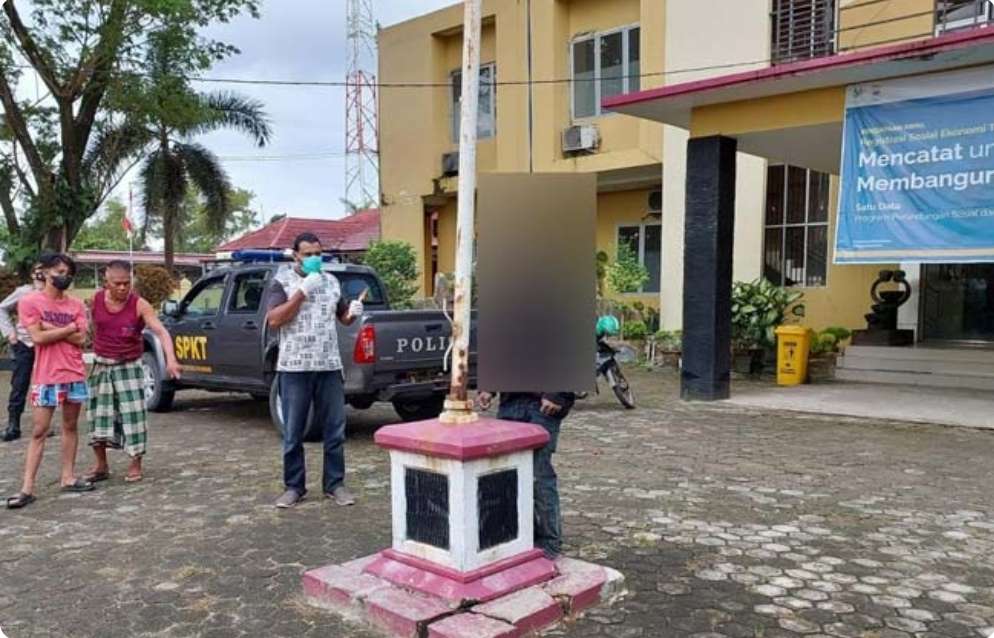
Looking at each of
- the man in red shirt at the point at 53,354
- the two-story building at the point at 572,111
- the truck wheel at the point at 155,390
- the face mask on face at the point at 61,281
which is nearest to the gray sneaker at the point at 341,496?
the man in red shirt at the point at 53,354

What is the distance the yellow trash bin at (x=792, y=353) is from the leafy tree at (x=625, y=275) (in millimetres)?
3426

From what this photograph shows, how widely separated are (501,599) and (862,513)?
277 cm

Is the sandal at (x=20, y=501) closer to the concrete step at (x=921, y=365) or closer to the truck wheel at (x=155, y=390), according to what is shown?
the truck wheel at (x=155, y=390)

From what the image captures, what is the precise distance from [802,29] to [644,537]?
10420 mm

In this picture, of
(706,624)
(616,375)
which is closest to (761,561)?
(706,624)

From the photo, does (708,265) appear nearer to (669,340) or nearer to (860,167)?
(860,167)

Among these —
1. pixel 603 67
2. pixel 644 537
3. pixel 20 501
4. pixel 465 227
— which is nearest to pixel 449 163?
pixel 603 67

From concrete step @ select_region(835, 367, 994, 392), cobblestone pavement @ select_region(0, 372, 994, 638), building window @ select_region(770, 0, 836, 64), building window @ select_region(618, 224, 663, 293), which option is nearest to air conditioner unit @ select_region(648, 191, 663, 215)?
building window @ select_region(618, 224, 663, 293)

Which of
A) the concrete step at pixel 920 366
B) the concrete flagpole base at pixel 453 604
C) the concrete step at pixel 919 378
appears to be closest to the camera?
the concrete flagpole base at pixel 453 604

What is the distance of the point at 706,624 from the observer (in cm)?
347

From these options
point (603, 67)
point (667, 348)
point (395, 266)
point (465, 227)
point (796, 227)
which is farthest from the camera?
point (395, 266)

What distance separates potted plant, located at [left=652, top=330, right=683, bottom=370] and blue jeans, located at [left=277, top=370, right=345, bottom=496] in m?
8.54

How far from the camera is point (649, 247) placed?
15805mm

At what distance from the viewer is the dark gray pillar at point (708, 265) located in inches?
370
